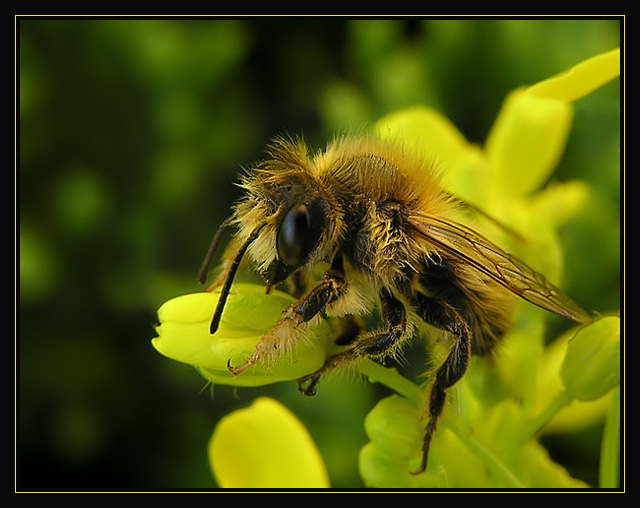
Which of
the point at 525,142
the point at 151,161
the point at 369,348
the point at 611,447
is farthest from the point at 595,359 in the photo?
the point at 151,161

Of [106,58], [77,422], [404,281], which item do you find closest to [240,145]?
[106,58]

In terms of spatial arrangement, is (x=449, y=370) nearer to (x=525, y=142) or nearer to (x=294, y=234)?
(x=294, y=234)

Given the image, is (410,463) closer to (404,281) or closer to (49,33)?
(404,281)

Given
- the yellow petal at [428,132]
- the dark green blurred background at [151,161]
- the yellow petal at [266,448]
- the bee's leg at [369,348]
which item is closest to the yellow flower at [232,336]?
the bee's leg at [369,348]

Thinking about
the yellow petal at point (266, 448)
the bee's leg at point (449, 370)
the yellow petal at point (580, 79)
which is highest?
A: the yellow petal at point (580, 79)

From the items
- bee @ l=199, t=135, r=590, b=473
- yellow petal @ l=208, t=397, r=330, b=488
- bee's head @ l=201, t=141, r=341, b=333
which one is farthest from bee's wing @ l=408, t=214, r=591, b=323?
yellow petal @ l=208, t=397, r=330, b=488

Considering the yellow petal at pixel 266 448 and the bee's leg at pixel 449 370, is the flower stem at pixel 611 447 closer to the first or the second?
the bee's leg at pixel 449 370

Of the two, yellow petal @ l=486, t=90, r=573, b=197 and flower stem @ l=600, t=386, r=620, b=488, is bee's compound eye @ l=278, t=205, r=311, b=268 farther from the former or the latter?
yellow petal @ l=486, t=90, r=573, b=197

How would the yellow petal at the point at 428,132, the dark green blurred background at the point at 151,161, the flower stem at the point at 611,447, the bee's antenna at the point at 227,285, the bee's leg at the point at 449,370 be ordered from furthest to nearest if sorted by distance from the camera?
the dark green blurred background at the point at 151,161 → the yellow petal at the point at 428,132 → the flower stem at the point at 611,447 → the bee's leg at the point at 449,370 → the bee's antenna at the point at 227,285
